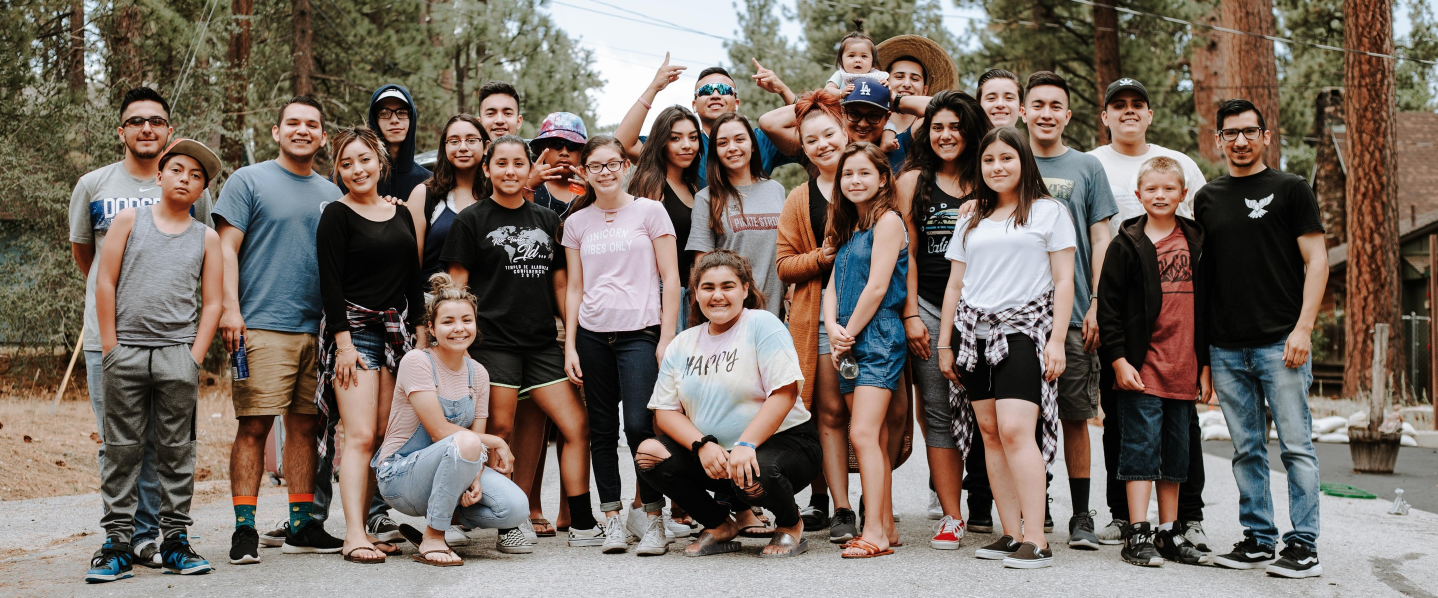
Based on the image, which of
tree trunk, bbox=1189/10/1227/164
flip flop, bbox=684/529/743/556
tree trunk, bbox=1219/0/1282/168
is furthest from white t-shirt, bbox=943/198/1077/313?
tree trunk, bbox=1189/10/1227/164

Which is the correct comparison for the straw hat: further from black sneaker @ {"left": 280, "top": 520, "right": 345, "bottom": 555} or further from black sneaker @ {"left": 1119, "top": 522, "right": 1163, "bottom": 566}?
black sneaker @ {"left": 280, "top": 520, "right": 345, "bottom": 555}

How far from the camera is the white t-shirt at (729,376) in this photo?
15.6 ft

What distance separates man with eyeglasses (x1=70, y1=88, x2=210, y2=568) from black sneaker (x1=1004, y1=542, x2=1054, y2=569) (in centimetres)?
370

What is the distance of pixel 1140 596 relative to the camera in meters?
4.00

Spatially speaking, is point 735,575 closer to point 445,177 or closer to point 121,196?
point 445,177

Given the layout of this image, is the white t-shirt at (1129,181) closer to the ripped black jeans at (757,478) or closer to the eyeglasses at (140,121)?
the ripped black jeans at (757,478)

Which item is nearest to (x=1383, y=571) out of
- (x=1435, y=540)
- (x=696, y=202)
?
(x=1435, y=540)

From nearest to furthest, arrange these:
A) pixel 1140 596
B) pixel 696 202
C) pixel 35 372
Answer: pixel 1140 596
pixel 696 202
pixel 35 372

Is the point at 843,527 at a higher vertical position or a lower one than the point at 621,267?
lower

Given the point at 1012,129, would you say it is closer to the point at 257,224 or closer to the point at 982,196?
the point at 982,196

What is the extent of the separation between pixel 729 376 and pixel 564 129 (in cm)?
185

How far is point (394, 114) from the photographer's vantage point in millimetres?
5824

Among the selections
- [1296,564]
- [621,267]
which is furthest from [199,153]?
[1296,564]

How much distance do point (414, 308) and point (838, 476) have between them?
2198 mm
